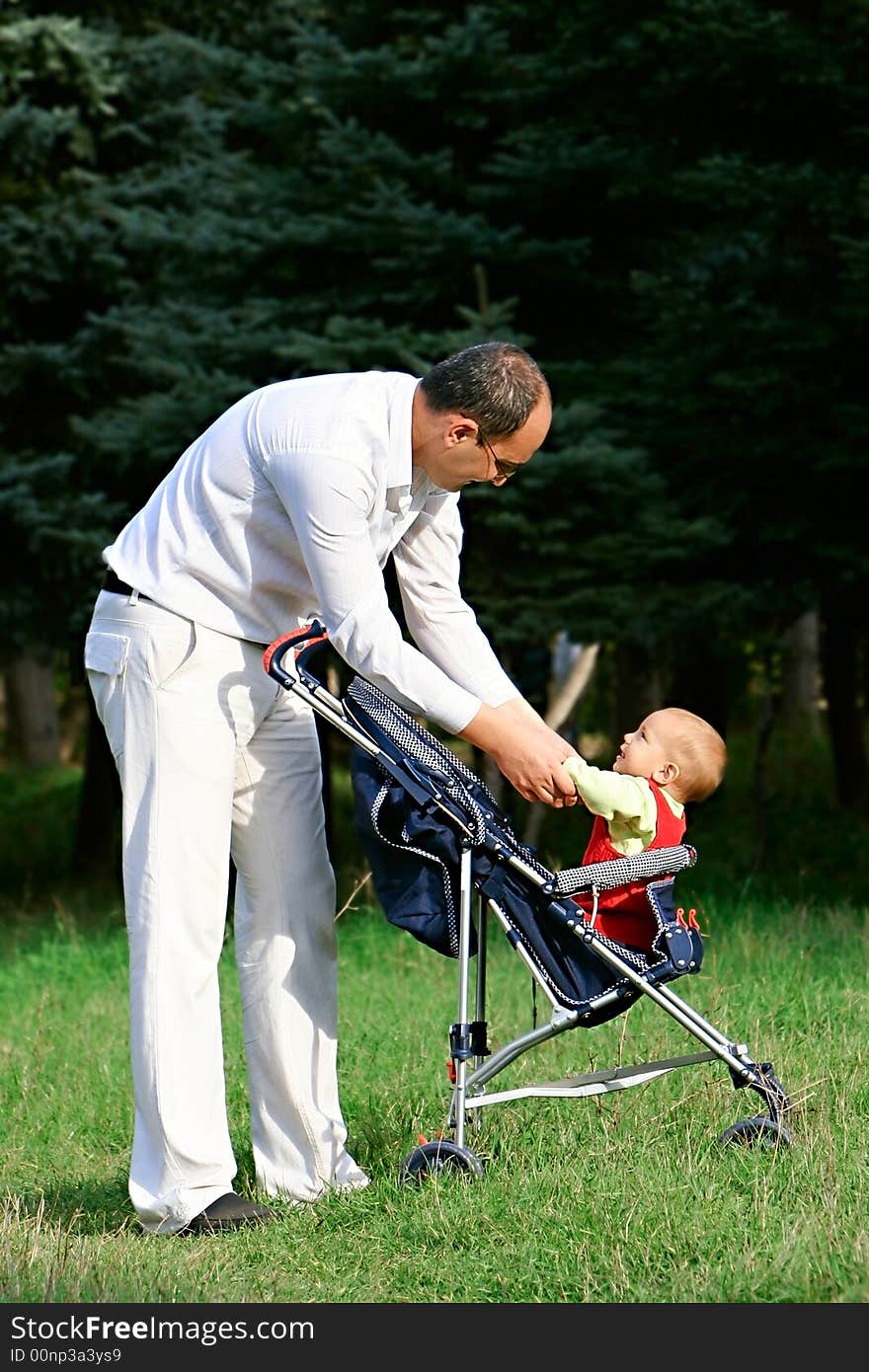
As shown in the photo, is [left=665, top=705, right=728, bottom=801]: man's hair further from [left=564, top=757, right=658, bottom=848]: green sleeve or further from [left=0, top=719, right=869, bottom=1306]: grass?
[left=0, top=719, right=869, bottom=1306]: grass

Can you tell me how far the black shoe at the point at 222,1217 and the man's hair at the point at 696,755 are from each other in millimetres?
1456

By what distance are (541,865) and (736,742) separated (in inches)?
720

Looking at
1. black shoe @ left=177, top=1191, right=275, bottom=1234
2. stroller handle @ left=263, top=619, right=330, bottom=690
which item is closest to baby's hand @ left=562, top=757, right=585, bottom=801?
stroller handle @ left=263, top=619, right=330, bottom=690

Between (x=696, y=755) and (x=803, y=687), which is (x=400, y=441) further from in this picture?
(x=803, y=687)

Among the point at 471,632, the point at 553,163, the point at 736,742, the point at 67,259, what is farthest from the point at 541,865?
the point at 736,742

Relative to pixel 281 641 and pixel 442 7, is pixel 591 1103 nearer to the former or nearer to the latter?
pixel 281 641

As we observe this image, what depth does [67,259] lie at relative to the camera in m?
12.5

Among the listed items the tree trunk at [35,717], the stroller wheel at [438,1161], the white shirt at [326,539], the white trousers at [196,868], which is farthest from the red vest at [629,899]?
the tree trunk at [35,717]

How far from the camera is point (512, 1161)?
417 centimetres

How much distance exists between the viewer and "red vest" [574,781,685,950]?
4.18 meters

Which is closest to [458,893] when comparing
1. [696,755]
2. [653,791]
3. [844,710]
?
[653,791]

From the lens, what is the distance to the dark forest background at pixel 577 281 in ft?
31.4

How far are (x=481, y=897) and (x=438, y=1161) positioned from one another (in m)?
0.64

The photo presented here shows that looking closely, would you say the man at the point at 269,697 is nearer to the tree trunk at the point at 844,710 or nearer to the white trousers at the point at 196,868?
the white trousers at the point at 196,868
